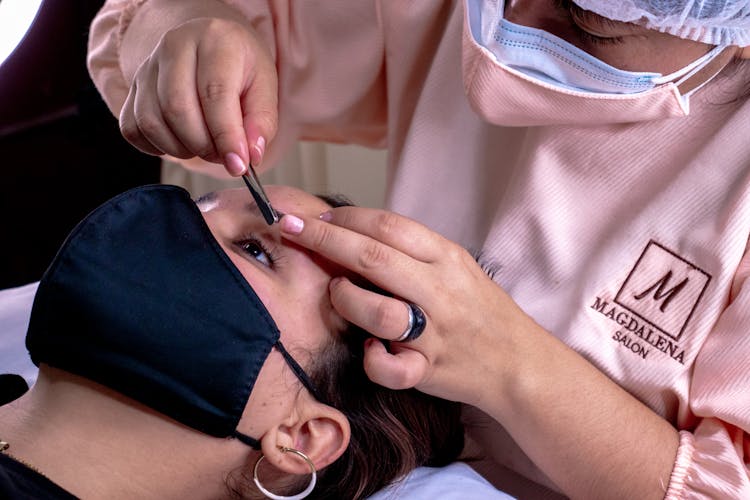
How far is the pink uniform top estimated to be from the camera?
1182mm

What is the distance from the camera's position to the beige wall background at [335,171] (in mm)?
2490

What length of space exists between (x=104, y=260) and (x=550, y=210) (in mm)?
A: 706

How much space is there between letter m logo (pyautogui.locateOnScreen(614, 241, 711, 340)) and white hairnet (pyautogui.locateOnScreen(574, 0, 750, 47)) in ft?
1.17

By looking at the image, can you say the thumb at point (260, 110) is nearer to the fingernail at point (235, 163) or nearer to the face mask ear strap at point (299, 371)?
the fingernail at point (235, 163)

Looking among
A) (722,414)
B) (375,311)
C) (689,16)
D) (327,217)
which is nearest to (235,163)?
(327,217)

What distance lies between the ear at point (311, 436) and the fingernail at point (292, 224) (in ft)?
0.83

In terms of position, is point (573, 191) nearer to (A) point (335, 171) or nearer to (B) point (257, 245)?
(B) point (257, 245)

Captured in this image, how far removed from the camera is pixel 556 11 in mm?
1111

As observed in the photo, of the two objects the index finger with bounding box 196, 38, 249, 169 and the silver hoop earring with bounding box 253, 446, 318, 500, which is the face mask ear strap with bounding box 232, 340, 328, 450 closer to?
the silver hoop earring with bounding box 253, 446, 318, 500

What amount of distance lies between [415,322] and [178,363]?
0.31 meters

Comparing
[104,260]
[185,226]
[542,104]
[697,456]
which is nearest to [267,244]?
[185,226]

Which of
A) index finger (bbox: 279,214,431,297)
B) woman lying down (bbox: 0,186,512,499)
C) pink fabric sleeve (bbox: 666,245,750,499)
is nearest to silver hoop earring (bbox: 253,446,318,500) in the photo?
woman lying down (bbox: 0,186,512,499)

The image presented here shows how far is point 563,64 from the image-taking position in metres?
1.12

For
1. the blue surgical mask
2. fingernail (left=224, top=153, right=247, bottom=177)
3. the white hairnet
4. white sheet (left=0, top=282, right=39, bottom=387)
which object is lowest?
white sheet (left=0, top=282, right=39, bottom=387)
